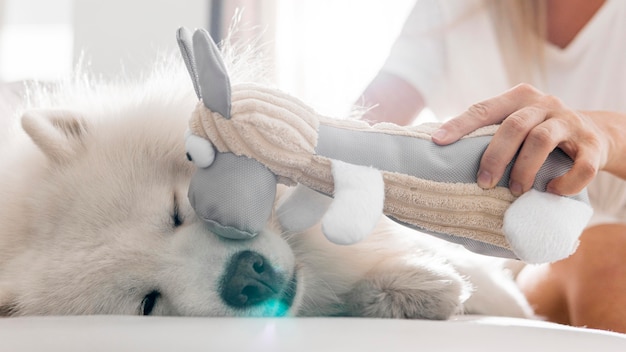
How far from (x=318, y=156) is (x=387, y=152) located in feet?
0.29

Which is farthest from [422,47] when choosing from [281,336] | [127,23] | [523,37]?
[127,23]

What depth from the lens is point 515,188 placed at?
85 cm

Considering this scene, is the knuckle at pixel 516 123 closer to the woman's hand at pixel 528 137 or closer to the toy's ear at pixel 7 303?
the woman's hand at pixel 528 137

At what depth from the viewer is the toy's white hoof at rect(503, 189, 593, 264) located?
78cm

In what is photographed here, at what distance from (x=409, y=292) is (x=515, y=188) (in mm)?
308

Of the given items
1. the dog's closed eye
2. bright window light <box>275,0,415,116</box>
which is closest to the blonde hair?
bright window light <box>275,0,415,116</box>

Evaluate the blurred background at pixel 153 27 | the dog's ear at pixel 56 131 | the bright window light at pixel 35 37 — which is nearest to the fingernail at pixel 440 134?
the dog's ear at pixel 56 131

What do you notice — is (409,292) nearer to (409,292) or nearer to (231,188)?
(409,292)

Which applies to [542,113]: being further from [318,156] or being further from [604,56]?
[604,56]

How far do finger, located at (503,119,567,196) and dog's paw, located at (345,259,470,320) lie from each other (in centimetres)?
28

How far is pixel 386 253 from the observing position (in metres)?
1.19

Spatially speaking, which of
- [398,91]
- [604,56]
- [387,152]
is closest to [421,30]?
[398,91]

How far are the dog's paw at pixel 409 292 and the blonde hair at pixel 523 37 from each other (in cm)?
113

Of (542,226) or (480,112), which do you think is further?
(480,112)
